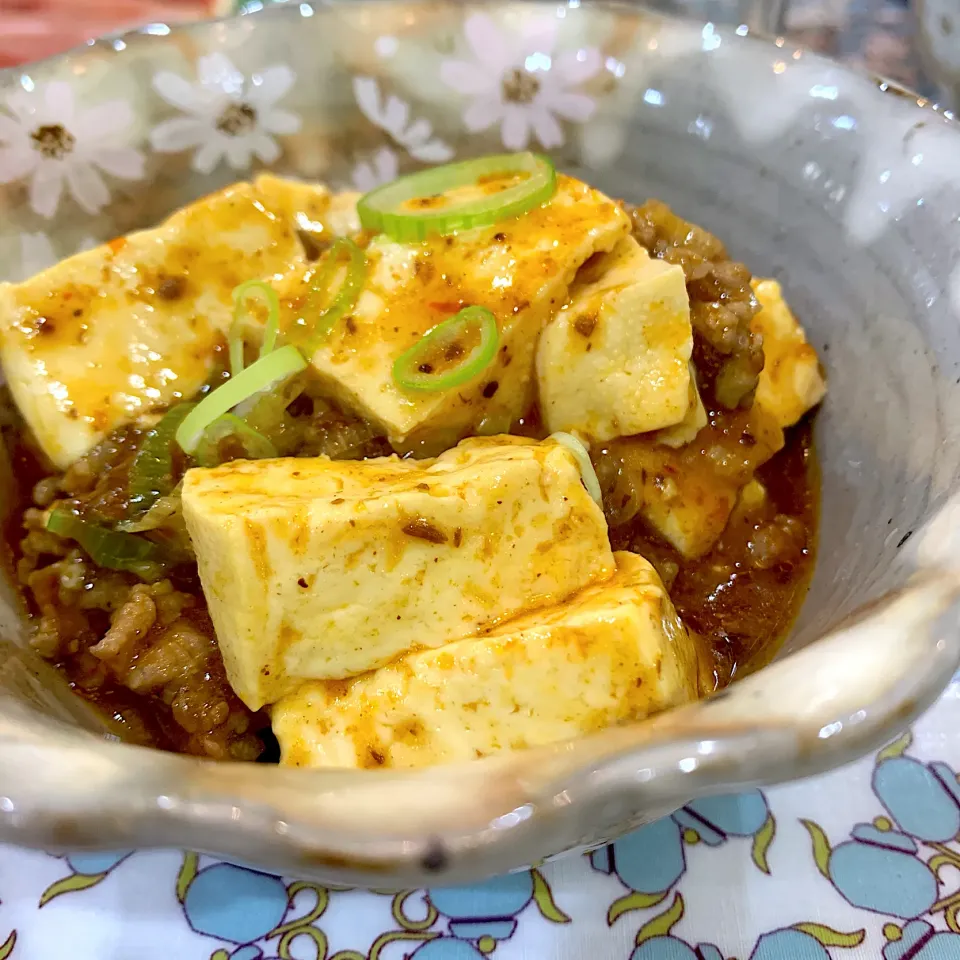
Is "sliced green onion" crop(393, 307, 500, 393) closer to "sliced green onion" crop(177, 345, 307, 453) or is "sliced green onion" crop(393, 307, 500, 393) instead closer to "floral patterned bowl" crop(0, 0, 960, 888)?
"sliced green onion" crop(177, 345, 307, 453)

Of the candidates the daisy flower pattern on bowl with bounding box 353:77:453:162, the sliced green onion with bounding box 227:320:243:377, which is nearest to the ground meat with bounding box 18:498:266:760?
the sliced green onion with bounding box 227:320:243:377

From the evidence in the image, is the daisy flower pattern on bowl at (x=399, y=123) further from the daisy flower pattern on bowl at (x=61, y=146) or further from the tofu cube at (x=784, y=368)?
the tofu cube at (x=784, y=368)

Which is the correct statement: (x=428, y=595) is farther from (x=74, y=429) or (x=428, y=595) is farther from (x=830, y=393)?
(x=830, y=393)

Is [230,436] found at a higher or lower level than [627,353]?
lower

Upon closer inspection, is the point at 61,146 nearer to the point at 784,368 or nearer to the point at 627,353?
the point at 627,353

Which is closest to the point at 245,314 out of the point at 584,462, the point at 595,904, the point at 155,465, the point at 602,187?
the point at 155,465

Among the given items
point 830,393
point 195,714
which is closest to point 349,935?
point 195,714

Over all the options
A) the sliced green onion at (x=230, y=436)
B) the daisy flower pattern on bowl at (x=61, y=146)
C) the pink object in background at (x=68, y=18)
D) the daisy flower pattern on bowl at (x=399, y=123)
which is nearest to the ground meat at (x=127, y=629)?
the sliced green onion at (x=230, y=436)
